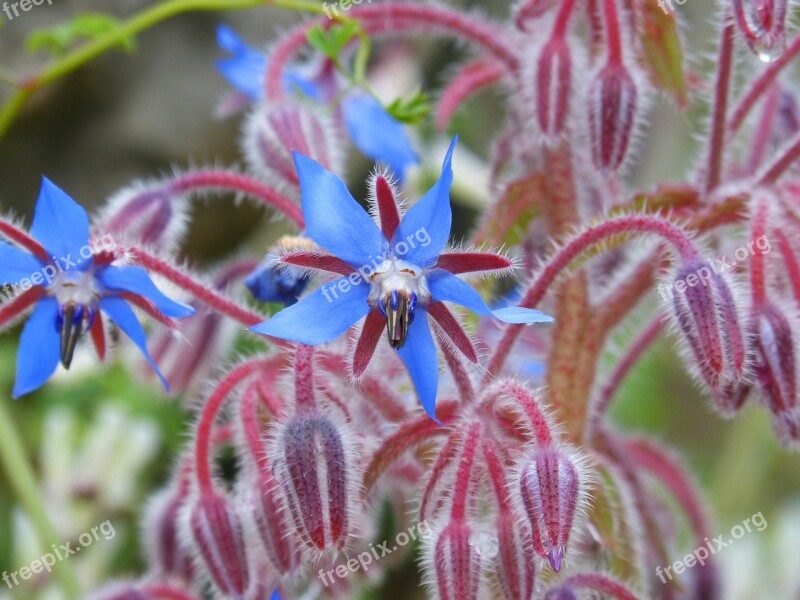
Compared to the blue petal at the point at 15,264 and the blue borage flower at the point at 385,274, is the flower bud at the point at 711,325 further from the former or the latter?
the blue petal at the point at 15,264

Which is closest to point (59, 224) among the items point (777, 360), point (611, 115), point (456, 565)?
point (456, 565)

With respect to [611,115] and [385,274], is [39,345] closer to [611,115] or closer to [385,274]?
[385,274]

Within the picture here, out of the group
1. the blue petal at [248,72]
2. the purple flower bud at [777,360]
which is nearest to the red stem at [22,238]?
the blue petal at [248,72]

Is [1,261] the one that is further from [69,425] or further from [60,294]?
[69,425]

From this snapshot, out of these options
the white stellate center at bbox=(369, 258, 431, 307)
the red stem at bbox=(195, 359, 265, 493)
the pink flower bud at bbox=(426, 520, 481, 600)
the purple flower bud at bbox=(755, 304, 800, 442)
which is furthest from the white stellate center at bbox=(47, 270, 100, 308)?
the purple flower bud at bbox=(755, 304, 800, 442)

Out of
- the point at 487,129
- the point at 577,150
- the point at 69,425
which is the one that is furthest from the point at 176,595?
the point at 487,129
